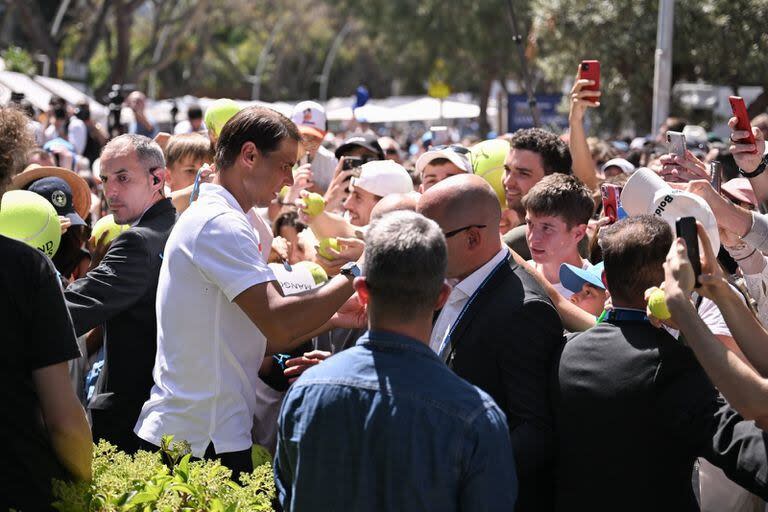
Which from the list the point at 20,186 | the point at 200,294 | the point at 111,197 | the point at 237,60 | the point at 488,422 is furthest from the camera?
the point at 237,60

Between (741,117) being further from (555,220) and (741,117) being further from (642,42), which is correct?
(642,42)

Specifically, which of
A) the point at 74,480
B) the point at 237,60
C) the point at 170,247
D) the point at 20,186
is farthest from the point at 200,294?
the point at 237,60

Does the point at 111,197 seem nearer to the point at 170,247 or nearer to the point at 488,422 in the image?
the point at 170,247

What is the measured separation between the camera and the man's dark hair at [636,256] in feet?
11.7

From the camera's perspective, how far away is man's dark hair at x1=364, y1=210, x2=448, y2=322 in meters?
2.88

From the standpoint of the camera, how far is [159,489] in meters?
3.38

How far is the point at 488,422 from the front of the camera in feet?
9.21

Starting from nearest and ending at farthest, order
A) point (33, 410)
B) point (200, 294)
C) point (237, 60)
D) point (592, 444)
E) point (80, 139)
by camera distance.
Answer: point (33, 410) < point (592, 444) < point (200, 294) < point (80, 139) < point (237, 60)

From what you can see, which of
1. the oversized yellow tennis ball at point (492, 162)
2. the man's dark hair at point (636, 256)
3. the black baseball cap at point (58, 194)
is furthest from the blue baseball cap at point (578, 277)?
the black baseball cap at point (58, 194)

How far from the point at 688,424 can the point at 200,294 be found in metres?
1.84

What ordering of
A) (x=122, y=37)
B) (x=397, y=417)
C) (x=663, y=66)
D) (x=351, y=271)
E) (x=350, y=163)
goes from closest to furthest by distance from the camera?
(x=397, y=417), (x=351, y=271), (x=350, y=163), (x=663, y=66), (x=122, y=37)

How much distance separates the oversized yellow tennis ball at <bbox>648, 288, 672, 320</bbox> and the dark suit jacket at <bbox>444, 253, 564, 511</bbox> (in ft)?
1.84

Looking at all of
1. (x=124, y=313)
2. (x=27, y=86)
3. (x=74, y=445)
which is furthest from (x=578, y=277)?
(x=27, y=86)

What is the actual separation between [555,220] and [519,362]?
1707 mm
